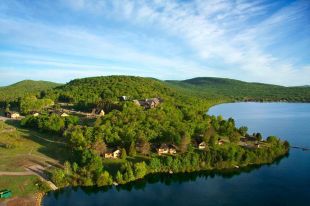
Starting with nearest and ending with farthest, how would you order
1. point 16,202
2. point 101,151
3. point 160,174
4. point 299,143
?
point 16,202, point 160,174, point 101,151, point 299,143

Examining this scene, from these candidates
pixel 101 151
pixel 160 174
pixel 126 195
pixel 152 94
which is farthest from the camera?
pixel 152 94

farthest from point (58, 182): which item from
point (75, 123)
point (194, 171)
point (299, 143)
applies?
point (299, 143)

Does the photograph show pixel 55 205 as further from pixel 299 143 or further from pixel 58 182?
pixel 299 143

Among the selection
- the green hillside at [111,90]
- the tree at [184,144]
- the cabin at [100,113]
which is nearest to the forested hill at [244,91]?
the green hillside at [111,90]

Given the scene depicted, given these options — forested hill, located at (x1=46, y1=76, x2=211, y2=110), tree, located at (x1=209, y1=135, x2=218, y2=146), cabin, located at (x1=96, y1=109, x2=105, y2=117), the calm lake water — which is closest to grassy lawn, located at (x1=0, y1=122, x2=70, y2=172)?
the calm lake water

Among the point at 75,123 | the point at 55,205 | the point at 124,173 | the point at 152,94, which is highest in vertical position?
the point at 152,94

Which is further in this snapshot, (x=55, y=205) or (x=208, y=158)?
(x=208, y=158)

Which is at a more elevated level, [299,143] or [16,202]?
[299,143]
